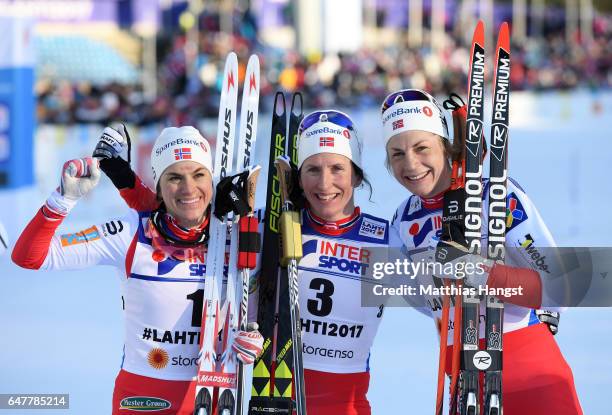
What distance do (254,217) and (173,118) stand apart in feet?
43.7

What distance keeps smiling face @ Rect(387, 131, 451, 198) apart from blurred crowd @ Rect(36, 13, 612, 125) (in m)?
12.4

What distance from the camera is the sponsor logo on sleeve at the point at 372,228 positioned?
163 inches

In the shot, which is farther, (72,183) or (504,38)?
(504,38)

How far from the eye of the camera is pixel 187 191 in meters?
3.94

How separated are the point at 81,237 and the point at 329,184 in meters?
0.95

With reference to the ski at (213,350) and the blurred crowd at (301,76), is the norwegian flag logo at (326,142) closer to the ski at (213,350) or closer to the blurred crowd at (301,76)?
the ski at (213,350)

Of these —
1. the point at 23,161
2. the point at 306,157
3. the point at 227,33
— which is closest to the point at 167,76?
the point at 227,33

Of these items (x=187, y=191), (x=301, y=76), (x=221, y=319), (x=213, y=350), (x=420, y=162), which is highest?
(x=301, y=76)

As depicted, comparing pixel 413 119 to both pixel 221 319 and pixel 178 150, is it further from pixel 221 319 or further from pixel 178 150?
pixel 221 319

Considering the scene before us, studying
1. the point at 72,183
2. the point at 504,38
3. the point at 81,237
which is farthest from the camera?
the point at 504,38

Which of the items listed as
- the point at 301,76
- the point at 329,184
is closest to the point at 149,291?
the point at 329,184

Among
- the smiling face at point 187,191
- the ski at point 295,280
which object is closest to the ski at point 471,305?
the ski at point 295,280

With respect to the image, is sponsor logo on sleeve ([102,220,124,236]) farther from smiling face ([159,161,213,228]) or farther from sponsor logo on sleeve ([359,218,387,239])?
sponsor logo on sleeve ([359,218,387,239])

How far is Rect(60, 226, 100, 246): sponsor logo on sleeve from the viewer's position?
13.1ft
